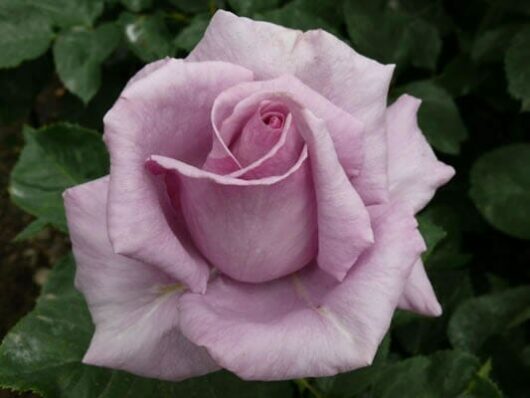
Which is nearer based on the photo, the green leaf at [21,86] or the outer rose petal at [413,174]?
the outer rose petal at [413,174]

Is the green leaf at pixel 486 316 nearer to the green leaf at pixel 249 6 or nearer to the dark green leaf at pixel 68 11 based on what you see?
the green leaf at pixel 249 6

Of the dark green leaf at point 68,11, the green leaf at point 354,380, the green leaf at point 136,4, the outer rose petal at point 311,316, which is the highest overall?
the outer rose petal at point 311,316

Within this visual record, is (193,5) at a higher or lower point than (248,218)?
lower

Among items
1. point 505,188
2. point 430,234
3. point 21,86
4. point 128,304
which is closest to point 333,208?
point 128,304

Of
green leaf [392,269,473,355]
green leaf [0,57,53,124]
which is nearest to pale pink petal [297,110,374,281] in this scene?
green leaf [392,269,473,355]

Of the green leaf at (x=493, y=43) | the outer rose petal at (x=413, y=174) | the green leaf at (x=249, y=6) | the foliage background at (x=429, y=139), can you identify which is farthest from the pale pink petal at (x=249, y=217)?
the green leaf at (x=493, y=43)

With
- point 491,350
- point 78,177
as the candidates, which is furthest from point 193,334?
point 491,350

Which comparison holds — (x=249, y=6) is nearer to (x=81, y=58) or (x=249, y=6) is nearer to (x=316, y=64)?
(x=81, y=58)
